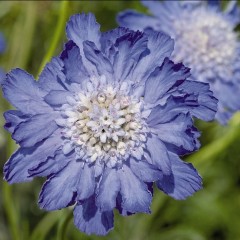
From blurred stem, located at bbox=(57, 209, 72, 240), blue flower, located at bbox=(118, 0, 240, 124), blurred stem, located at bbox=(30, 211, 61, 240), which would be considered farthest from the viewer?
blurred stem, located at bbox=(30, 211, 61, 240)

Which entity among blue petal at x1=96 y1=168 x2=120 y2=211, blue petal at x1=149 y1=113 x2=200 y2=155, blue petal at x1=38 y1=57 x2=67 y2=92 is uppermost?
blue petal at x1=149 y1=113 x2=200 y2=155

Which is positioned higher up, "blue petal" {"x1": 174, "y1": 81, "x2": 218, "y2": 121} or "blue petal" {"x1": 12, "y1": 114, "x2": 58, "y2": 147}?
"blue petal" {"x1": 174, "y1": 81, "x2": 218, "y2": 121}

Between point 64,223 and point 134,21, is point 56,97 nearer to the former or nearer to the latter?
point 64,223

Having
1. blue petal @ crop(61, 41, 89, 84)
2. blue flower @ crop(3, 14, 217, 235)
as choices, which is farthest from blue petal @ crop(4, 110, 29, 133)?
blue petal @ crop(61, 41, 89, 84)

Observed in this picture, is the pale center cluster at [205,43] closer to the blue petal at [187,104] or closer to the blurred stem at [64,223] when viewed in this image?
the blue petal at [187,104]

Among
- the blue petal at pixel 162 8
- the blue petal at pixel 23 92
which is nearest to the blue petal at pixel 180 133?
the blue petal at pixel 23 92

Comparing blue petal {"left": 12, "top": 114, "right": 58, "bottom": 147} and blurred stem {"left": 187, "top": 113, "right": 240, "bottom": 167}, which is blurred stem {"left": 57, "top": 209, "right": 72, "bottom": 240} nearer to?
blue petal {"left": 12, "top": 114, "right": 58, "bottom": 147}

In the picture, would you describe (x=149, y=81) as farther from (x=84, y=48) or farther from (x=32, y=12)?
(x=32, y=12)

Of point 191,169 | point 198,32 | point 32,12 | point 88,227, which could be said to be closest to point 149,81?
point 191,169
